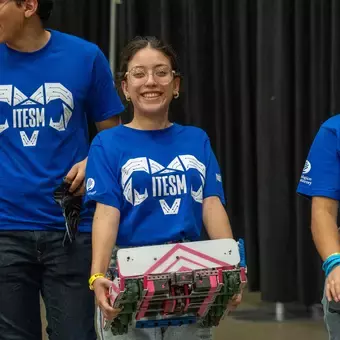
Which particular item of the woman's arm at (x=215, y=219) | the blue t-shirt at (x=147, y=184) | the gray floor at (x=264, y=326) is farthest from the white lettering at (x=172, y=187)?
the gray floor at (x=264, y=326)

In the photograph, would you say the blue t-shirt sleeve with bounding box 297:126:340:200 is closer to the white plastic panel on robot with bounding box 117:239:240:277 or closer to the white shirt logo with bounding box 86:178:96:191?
the white plastic panel on robot with bounding box 117:239:240:277

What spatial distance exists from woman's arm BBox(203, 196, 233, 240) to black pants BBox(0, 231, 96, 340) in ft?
1.07

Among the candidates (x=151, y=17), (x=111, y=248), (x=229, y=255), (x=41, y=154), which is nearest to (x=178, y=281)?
(x=229, y=255)

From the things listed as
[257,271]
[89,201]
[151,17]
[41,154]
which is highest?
[151,17]

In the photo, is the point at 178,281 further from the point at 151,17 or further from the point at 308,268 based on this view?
the point at 151,17

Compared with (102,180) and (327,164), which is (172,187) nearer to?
(102,180)

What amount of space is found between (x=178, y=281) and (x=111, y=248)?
258mm

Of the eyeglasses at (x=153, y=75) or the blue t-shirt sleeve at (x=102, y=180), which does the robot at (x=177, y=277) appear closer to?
the blue t-shirt sleeve at (x=102, y=180)

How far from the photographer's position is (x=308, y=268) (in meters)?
3.60

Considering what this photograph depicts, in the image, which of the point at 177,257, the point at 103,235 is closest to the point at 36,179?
the point at 103,235

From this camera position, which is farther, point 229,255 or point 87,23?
point 87,23

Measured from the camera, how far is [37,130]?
5.99 ft

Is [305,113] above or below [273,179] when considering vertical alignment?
above

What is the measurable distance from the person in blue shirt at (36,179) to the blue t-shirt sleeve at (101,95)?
58 mm
